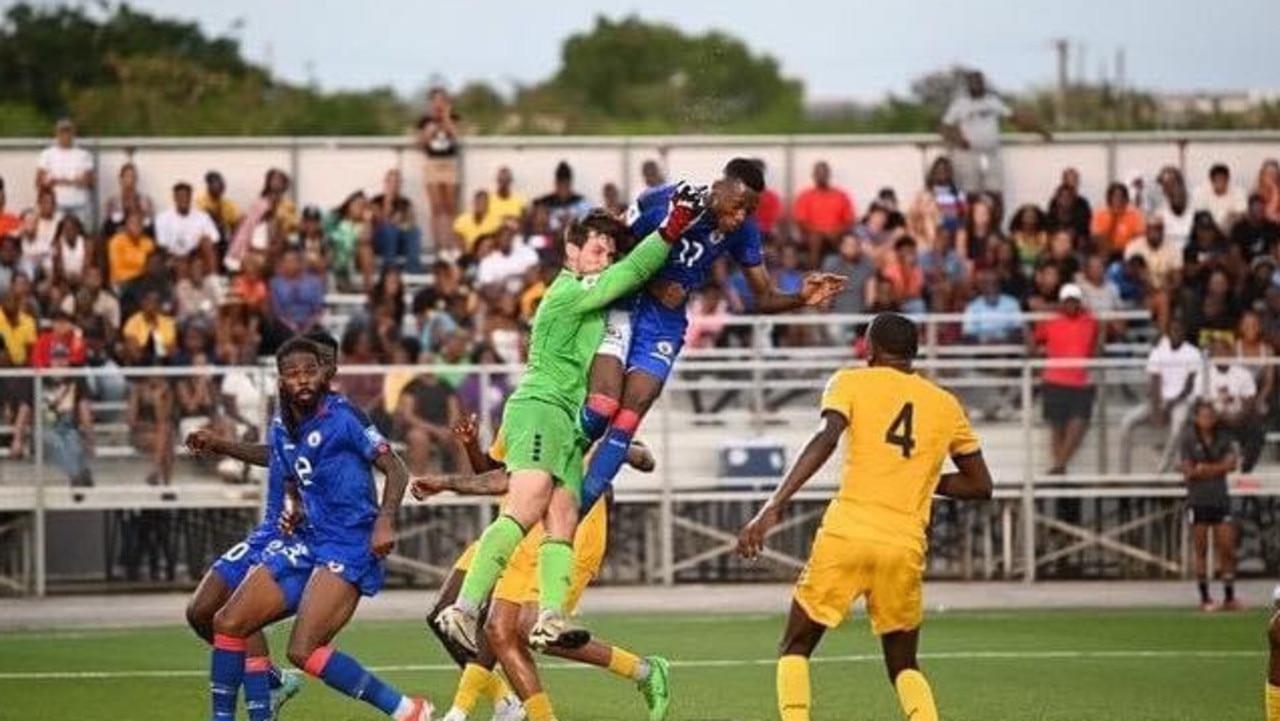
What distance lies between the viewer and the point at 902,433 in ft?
52.3

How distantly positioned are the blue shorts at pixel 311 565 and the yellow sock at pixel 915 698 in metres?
2.93

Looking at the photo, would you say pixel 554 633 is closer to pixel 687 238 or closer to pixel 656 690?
pixel 656 690

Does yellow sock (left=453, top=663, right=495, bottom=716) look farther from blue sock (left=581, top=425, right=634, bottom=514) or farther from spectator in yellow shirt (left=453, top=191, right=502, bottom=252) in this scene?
spectator in yellow shirt (left=453, top=191, right=502, bottom=252)

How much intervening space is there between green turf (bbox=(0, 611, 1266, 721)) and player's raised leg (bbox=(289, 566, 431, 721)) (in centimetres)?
241

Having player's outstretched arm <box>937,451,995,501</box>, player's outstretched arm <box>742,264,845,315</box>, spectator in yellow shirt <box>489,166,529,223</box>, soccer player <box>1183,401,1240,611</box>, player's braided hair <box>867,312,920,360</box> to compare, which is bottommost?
soccer player <box>1183,401,1240,611</box>

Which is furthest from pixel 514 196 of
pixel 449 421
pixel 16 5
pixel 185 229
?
pixel 16 5

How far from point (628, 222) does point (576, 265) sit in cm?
49

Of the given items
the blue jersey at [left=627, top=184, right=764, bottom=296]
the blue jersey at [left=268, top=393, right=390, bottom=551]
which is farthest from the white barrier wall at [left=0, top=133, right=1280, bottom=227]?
the blue jersey at [left=268, top=393, right=390, bottom=551]

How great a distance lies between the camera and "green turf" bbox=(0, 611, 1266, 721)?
19.9 m

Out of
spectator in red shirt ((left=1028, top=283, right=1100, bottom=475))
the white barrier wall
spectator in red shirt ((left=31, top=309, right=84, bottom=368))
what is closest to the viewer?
spectator in red shirt ((left=1028, top=283, right=1100, bottom=475))

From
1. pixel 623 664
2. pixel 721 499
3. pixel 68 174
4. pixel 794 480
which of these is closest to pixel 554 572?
pixel 623 664

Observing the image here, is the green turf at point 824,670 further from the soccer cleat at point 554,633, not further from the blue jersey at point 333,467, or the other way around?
the blue jersey at point 333,467

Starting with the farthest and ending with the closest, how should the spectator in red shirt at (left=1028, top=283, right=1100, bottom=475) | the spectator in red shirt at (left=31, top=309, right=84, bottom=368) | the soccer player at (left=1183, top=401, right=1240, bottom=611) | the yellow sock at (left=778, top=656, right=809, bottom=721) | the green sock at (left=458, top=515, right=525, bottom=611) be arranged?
the spectator in red shirt at (left=31, top=309, right=84, bottom=368) → the spectator in red shirt at (left=1028, top=283, right=1100, bottom=475) → the soccer player at (left=1183, top=401, right=1240, bottom=611) → the green sock at (left=458, top=515, right=525, bottom=611) → the yellow sock at (left=778, top=656, right=809, bottom=721)

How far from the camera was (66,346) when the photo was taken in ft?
103
